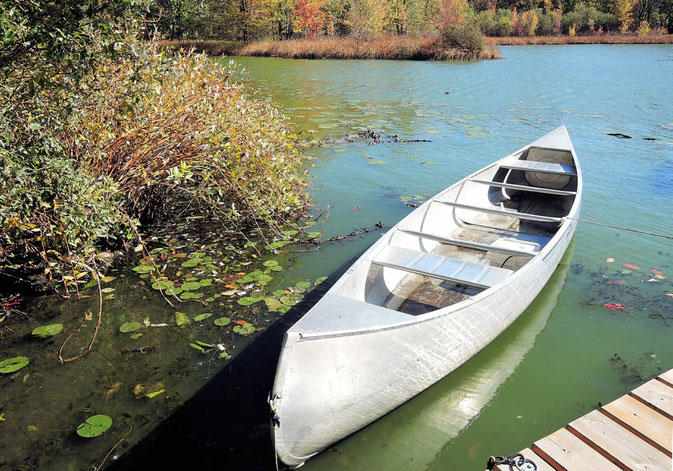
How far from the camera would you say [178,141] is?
211 inches

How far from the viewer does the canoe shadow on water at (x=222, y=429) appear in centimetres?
322

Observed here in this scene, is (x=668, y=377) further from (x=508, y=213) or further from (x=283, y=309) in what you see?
(x=283, y=309)

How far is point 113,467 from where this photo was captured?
125 inches

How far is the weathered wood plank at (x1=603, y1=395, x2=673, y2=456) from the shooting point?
2949mm

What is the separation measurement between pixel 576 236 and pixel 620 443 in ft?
14.4

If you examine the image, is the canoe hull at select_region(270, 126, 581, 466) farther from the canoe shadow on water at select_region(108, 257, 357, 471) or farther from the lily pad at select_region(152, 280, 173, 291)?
the lily pad at select_region(152, 280, 173, 291)

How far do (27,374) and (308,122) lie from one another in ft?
35.1

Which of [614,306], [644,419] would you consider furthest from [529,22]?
[644,419]

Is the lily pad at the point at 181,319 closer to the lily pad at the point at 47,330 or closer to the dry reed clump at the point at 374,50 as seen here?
the lily pad at the point at 47,330

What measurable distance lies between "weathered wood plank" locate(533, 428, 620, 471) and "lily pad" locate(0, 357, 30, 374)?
13.0 feet

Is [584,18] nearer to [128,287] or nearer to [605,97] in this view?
[605,97]

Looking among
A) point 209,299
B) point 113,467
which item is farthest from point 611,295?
point 113,467

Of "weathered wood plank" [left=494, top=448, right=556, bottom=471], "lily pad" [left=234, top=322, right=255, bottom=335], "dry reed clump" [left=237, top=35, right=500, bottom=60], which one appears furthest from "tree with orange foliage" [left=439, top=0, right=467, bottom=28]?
"weathered wood plank" [left=494, top=448, right=556, bottom=471]

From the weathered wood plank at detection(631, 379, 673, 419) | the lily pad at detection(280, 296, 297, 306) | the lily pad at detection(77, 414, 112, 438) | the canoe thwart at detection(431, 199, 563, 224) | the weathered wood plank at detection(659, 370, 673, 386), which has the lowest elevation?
the lily pad at detection(77, 414, 112, 438)
